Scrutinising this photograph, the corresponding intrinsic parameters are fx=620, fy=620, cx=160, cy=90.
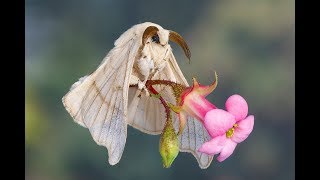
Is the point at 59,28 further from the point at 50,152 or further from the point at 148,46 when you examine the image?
the point at 148,46

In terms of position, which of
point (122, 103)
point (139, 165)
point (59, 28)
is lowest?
point (139, 165)

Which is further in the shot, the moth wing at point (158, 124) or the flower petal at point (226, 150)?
the moth wing at point (158, 124)

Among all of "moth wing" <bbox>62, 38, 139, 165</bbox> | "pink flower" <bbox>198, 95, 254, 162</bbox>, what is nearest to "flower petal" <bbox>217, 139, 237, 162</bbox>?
"pink flower" <bbox>198, 95, 254, 162</bbox>

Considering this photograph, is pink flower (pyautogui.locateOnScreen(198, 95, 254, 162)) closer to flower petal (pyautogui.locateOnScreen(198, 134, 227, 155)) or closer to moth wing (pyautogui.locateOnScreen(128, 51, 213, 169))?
flower petal (pyautogui.locateOnScreen(198, 134, 227, 155))

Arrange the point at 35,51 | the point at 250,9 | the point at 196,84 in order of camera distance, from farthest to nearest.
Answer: the point at 250,9 < the point at 35,51 < the point at 196,84

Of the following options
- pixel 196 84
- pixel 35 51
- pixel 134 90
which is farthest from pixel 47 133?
pixel 196 84

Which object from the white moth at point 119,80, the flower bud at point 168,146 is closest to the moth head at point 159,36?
the white moth at point 119,80

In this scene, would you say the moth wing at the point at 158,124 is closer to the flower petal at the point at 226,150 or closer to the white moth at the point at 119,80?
the white moth at the point at 119,80
